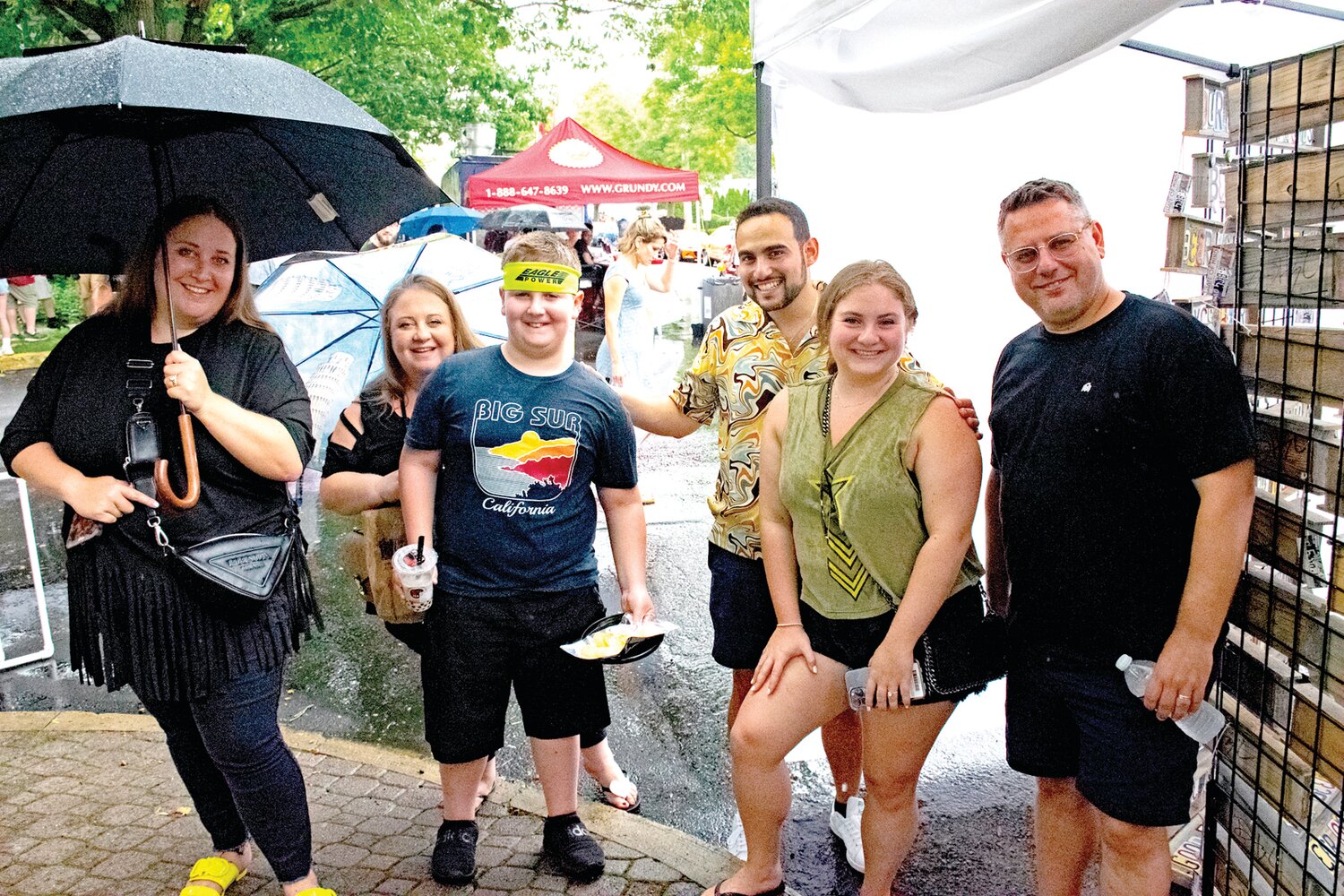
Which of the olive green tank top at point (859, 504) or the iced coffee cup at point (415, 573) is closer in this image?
the olive green tank top at point (859, 504)

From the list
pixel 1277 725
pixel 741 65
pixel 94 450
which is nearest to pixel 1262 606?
pixel 1277 725

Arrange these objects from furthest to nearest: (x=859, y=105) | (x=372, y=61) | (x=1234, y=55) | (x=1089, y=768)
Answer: (x=372, y=61) < (x=859, y=105) < (x=1234, y=55) < (x=1089, y=768)

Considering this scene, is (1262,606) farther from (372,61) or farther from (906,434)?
(372,61)

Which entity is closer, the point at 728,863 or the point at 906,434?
the point at 906,434

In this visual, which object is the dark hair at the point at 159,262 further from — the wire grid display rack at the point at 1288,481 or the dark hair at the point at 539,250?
the wire grid display rack at the point at 1288,481

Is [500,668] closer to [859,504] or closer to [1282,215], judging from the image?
[859,504]

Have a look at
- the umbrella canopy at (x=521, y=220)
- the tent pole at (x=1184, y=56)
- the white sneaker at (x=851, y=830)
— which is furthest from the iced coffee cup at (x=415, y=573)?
the umbrella canopy at (x=521, y=220)

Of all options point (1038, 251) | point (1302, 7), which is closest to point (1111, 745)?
point (1038, 251)

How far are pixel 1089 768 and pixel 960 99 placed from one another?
2046mm

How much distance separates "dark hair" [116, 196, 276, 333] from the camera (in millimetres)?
2809

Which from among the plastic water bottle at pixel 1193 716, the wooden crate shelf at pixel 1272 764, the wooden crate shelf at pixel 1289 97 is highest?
the wooden crate shelf at pixel 1289 97

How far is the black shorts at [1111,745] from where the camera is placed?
96.7 inches

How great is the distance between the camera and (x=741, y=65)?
2958 cm

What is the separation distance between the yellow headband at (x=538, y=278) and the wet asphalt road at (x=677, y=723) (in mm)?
1964
